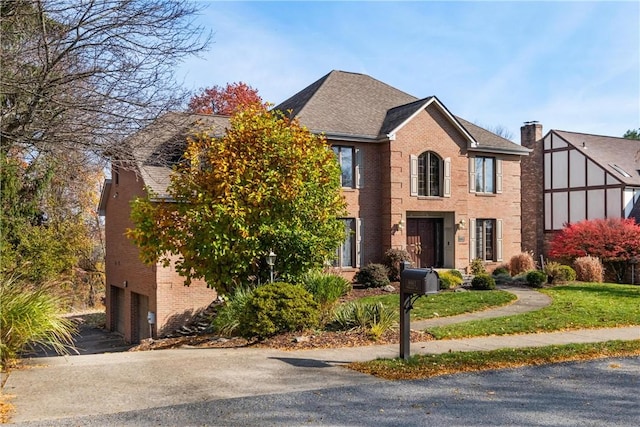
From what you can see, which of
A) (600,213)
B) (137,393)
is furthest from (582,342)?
(600,213)

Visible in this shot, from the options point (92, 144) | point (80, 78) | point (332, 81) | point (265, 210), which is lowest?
point (265, 210)

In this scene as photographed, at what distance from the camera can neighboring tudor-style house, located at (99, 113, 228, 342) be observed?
62.7 feet

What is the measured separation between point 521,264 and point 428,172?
5.54 meters

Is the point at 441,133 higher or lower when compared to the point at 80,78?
higher

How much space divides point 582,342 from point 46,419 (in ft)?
29.6

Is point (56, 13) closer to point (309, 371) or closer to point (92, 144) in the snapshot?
point (92, 144)

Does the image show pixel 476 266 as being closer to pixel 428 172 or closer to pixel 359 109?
pixel 428 172

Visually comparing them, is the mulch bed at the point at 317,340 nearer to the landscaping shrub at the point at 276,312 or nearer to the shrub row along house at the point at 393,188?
the landscaping shrub at the point at 276,312

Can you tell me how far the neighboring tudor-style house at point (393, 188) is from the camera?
22.9 m

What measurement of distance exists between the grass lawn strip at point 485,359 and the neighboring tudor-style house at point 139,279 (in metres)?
7.08

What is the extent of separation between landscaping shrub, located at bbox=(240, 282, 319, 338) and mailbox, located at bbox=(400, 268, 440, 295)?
3.23 metres

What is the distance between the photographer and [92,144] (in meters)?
10.1

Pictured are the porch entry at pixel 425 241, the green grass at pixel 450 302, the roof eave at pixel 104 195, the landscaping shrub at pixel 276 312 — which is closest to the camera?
the landscaping shrub at pixel 276 312

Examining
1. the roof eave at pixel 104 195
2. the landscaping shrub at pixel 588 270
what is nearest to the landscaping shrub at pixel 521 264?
the landscaping shrub at pixel 588 270
